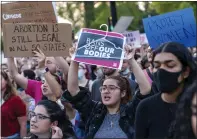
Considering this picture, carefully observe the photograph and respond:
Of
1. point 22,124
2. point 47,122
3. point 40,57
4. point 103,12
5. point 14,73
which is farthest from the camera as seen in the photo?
point 103,12

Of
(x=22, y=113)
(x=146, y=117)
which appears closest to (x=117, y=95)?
(x=146, y=117)

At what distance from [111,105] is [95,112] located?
0.15m

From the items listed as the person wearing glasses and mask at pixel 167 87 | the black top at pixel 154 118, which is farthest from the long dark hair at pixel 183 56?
the black top at pixel 154 118

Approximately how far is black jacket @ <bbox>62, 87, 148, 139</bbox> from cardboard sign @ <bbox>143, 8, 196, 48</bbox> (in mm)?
965

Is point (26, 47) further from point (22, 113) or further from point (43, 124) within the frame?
point (43, 124)

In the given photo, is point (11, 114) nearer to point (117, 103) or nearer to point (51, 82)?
point (51, 82)

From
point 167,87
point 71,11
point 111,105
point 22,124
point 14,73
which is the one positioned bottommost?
point 22,124

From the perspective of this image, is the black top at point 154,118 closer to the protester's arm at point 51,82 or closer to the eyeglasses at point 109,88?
the eyeglasses at point 109,88

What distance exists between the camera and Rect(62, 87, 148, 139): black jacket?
3.99m

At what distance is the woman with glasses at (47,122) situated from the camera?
13.1 ft

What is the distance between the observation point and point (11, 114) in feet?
19.4

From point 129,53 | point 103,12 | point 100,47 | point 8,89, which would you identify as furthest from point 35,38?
point 103,12

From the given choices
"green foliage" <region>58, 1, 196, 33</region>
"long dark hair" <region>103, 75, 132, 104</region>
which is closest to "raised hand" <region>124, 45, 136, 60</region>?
"long dark hair" <region>103, 75, 132, 104</region>

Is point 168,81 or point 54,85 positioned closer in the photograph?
point 168,81
